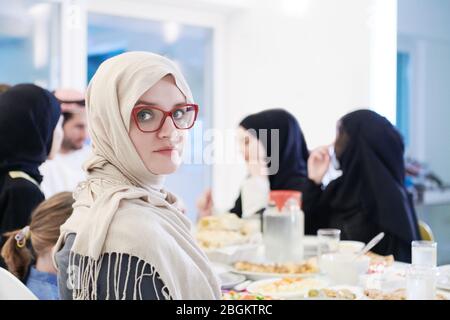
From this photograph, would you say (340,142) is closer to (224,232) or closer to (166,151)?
(224,232)

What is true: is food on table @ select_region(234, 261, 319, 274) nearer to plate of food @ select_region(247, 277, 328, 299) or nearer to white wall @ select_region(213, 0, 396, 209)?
plate of food @ select_region(247, 277, 328, 299)

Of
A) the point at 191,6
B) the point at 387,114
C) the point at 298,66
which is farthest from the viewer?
the point at 191,6

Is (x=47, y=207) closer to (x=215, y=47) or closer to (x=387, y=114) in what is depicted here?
(x=387, y=114)

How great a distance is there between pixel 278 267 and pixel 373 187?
48 cm

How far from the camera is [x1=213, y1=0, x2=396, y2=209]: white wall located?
1.58 metres

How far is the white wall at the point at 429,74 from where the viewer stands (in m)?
1.41

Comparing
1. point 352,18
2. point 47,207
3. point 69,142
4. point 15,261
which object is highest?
point 352,18

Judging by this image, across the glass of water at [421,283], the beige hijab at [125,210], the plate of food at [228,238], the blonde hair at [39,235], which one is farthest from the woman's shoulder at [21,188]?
the glass of water at [421,283]

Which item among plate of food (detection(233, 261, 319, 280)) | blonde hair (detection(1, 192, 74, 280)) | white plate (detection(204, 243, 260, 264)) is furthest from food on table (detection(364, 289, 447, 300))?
blonde hair (detection(1, 192, 74, 280))

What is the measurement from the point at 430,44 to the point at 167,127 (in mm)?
1526

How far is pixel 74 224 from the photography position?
2.55ft

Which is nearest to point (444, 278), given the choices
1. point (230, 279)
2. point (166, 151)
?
point (230, 279)

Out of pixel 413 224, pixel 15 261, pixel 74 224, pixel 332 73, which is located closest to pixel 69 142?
pixel 15 261

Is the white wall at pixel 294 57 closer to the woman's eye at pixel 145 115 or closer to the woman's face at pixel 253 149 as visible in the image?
the woman's face at pixel 253 149
